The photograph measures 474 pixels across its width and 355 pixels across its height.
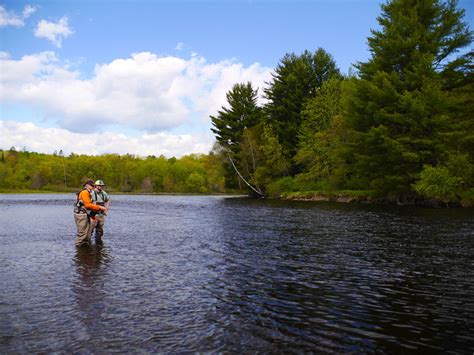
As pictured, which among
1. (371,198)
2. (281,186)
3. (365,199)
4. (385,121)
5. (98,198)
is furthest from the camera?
(281,186)

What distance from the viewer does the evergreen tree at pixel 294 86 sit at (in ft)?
226

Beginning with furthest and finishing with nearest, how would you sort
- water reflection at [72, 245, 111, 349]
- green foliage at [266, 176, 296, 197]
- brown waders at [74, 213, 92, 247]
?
green foliage at [266, 176, 296, 197], brown waders at [74, 213, 92, 247], water reflection at [72, 245, 111, 349]

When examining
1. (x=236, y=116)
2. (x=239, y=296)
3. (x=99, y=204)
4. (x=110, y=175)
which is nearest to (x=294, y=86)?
(x=236, y=116)

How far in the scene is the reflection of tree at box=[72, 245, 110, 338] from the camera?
24.3 feet

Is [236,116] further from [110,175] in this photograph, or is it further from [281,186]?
[110,175]

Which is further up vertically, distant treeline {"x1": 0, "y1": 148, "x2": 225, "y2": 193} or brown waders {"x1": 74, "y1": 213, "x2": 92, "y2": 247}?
distant treeline {"x1": 0, "y1": 148, "x2": 225, "y2": 193}

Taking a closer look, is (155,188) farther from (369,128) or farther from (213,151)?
(369,128)

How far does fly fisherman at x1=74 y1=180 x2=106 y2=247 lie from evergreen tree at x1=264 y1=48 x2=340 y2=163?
54.1 metres

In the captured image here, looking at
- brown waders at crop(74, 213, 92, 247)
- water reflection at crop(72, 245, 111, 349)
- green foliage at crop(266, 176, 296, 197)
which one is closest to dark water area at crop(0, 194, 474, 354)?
water reflection at crop(72, 245, 111, 349)

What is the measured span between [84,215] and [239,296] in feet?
31.3

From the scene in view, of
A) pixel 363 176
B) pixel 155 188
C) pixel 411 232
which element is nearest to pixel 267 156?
pixel 363 176

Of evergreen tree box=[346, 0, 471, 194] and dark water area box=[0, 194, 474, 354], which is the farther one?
evergreen tree box=[346, 0, 471, 194]

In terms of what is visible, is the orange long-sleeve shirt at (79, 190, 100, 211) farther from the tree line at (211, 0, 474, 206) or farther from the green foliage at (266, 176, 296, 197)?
the green foliage at (266, 176, 296, 197)

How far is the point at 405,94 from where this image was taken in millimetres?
40062
